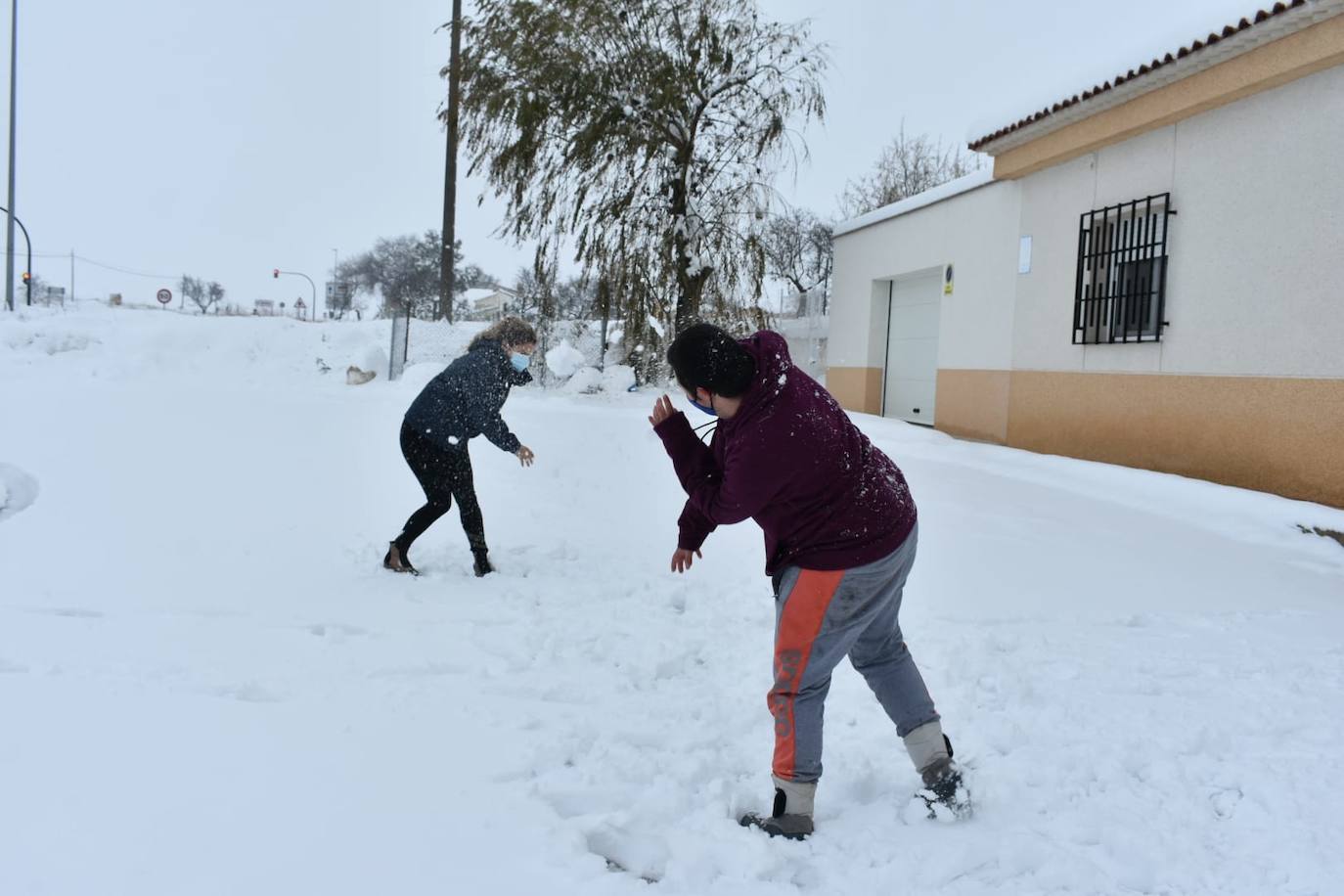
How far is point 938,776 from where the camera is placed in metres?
2.66

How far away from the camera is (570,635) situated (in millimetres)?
4152

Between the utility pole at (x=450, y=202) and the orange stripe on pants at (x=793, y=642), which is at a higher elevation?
the utility pole at (x=450, y=202)

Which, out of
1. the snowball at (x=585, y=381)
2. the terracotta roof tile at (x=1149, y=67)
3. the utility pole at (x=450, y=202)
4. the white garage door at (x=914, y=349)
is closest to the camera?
the terracotta roof tile at (x=1149, y=67)

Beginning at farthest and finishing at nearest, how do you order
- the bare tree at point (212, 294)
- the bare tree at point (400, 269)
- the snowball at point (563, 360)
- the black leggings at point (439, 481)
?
the bare tree at point (212, 294), the bare tree at point (400, 269), the snowball at point (563, 360), the black leggings at point (439, 481)

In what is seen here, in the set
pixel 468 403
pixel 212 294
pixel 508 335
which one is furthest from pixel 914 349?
pixel 212 294

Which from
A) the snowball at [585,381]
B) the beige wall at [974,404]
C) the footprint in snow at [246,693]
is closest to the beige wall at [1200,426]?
the beige wall at [974,404]

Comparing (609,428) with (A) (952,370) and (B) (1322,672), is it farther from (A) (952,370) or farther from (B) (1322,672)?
(B) (1322,672)

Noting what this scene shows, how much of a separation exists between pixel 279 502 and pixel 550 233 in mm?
8959

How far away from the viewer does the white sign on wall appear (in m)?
10.1

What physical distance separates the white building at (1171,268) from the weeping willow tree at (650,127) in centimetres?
337

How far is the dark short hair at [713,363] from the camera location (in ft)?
7.97

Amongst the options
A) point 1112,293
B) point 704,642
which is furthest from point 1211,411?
point 704,642

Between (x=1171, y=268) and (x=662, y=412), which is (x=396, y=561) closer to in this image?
(x=662, y=412)

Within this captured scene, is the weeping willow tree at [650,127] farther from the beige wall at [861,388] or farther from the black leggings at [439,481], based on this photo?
the black leggings at [439,481]
